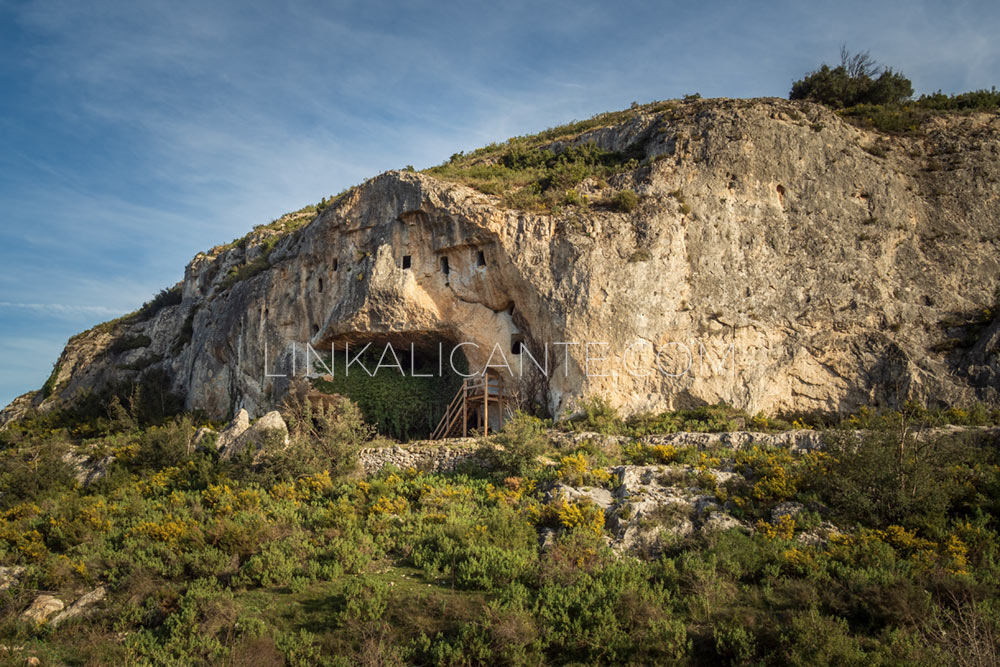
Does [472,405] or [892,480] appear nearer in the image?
[892,480]

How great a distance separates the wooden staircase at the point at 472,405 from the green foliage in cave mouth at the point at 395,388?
72 centimetres

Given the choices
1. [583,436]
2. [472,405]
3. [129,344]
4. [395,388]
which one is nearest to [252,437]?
[395,388]

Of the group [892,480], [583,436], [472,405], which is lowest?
[892,480]

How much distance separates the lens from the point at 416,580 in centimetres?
1378

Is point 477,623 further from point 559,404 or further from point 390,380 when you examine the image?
point 390,380

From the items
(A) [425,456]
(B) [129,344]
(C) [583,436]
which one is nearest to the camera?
(C) [583,436]

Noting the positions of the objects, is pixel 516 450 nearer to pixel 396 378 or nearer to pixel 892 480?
pixel 396 378

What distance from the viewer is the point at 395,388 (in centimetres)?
2667

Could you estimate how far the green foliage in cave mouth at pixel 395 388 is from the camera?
86.1 feet

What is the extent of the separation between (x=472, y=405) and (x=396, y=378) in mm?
3263

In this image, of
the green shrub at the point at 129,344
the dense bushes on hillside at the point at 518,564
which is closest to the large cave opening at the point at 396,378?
the dense bushes on hillside at the point at 518,564

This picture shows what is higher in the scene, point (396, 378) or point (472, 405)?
point (396, 378)

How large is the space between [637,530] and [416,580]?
199 inches

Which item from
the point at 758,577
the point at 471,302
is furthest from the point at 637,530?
the point at 471,302
